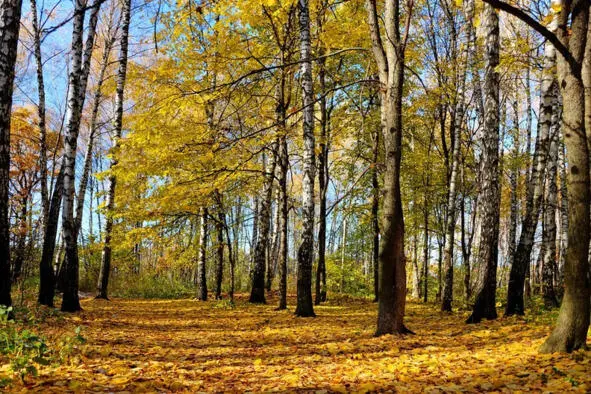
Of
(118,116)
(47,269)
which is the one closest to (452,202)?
(47,269)

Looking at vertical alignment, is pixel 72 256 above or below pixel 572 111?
below

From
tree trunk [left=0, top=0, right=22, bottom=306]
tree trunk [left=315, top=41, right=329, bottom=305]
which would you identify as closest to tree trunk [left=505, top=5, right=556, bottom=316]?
tree trunk [left=315, top=41, right=329, bottom=305]

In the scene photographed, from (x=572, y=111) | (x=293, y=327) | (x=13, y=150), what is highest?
(x=13, y=150)

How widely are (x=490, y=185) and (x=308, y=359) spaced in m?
5.24

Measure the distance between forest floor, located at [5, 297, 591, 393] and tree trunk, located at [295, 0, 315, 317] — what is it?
1.16 metres

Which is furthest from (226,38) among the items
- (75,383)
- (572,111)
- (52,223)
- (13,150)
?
(13,150)

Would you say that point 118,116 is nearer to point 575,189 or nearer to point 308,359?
point 308,359

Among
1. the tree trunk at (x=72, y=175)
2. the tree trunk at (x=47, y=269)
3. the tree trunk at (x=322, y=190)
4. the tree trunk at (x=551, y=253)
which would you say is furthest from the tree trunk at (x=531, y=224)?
the tree trunk at (x=47, y=269)

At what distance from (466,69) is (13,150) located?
19.2m

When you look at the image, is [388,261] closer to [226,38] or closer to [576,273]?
[576,273]

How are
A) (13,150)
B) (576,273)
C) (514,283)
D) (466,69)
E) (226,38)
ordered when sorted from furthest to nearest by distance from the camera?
(13,150)
(466,69)
(226,38)
(514,283)
(576,273)

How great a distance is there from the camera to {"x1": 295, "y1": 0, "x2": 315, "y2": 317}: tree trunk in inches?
353

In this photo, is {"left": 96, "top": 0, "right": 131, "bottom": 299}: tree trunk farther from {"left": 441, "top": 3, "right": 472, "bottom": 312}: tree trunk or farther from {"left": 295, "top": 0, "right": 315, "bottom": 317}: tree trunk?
Result: {"left": 441, "top": 3, "right": 472, "bottom": 312}: tree trunk

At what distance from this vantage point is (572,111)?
407 centimetres
